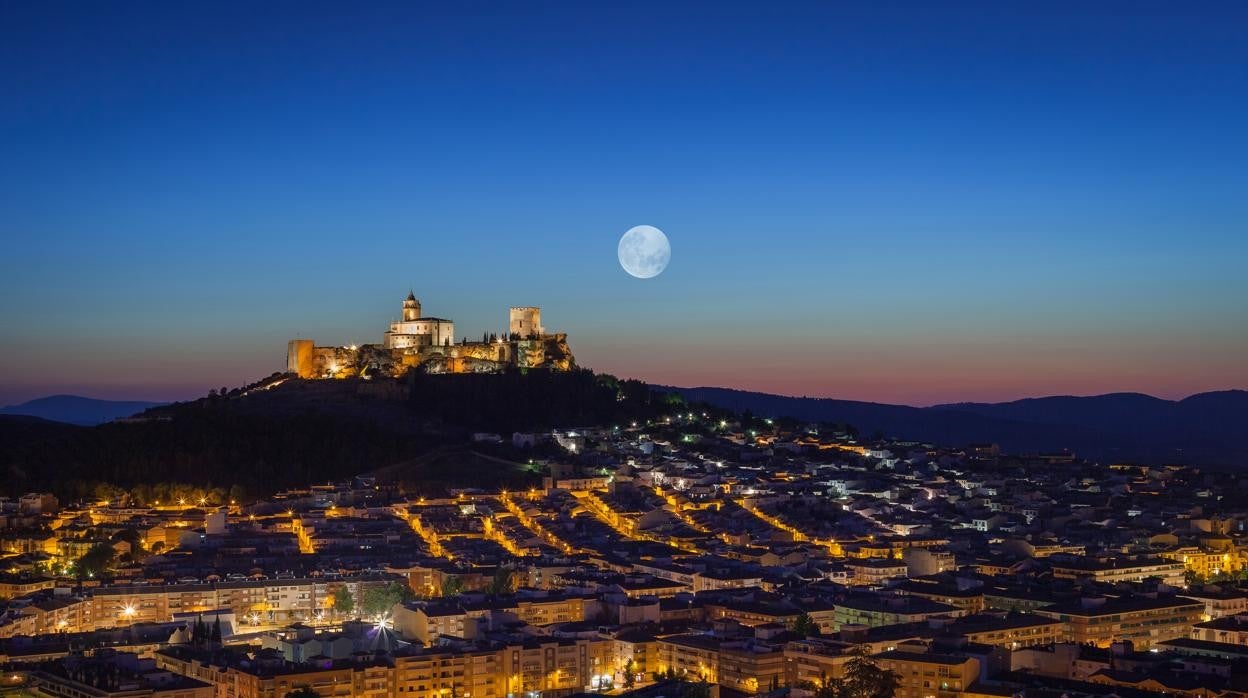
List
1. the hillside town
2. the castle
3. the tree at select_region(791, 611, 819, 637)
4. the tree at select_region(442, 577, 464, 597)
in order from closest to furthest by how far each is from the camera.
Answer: the hillside town, the tree at select_region(791, 611, 819, 637), the tree at select_region(442, 577, 464, 597), the castle

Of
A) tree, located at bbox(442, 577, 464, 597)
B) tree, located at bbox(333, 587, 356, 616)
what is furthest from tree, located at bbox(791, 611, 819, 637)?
tree, located at bbox(333, 587, 356, 616)

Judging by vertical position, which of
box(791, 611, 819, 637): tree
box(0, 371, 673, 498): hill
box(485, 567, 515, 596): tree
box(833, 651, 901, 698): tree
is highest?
box(0, 371, 673, 498): hill

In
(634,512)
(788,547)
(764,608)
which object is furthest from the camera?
(634,512)

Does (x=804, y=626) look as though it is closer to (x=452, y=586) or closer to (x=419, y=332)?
(x=452, y=586)

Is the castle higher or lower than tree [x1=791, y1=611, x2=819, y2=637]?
higher

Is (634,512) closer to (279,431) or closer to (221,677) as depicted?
(279,431)

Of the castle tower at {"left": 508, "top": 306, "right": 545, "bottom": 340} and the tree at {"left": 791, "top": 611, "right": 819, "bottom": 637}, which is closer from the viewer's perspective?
the tree at {"left": 791, "top": 611, "right": 819, "bottom": 637}

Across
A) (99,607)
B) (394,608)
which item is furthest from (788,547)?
(99,607)

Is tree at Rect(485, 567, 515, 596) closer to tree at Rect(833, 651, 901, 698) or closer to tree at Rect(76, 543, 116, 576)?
tree at Rect(76, 543, 116, 576)
